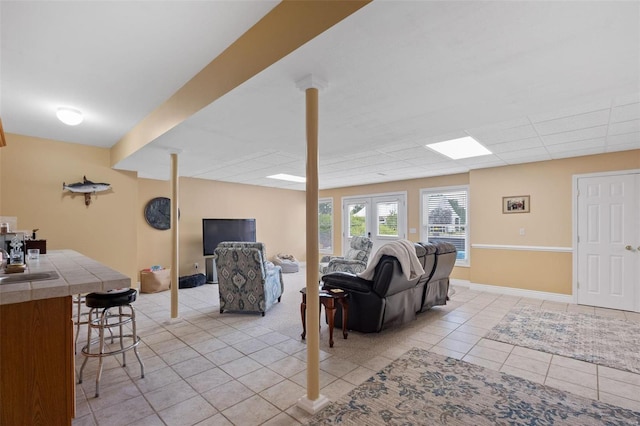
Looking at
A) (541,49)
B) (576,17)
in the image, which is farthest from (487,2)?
(541,49)

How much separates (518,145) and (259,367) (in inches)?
171

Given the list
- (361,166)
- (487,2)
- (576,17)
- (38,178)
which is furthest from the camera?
(361,166)

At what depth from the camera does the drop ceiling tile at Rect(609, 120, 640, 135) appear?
3318 millimetres

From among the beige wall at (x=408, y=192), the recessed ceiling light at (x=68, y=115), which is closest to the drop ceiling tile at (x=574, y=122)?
the beige wall at (x=408, y=192)

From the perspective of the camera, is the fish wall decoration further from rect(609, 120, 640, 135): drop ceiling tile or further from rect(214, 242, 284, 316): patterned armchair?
rect(609, 120, 640, 135): drop ceiling tile

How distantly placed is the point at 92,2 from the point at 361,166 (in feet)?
14.6

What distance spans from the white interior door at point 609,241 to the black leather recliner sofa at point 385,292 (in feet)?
8.84

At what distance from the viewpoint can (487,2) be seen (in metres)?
1.48

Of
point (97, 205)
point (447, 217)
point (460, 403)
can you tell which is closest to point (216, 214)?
point (97, 205)

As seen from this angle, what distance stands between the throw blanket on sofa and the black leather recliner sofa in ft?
0.16

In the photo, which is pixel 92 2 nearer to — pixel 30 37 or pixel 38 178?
pixel 30 37

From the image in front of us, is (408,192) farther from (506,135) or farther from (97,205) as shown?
(97,205)

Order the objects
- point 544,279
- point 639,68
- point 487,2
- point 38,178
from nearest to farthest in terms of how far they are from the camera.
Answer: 1. point 487,2
2. point 639,68
3. point 38,178
4. point 544,279

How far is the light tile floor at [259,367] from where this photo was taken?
213 centimetres
